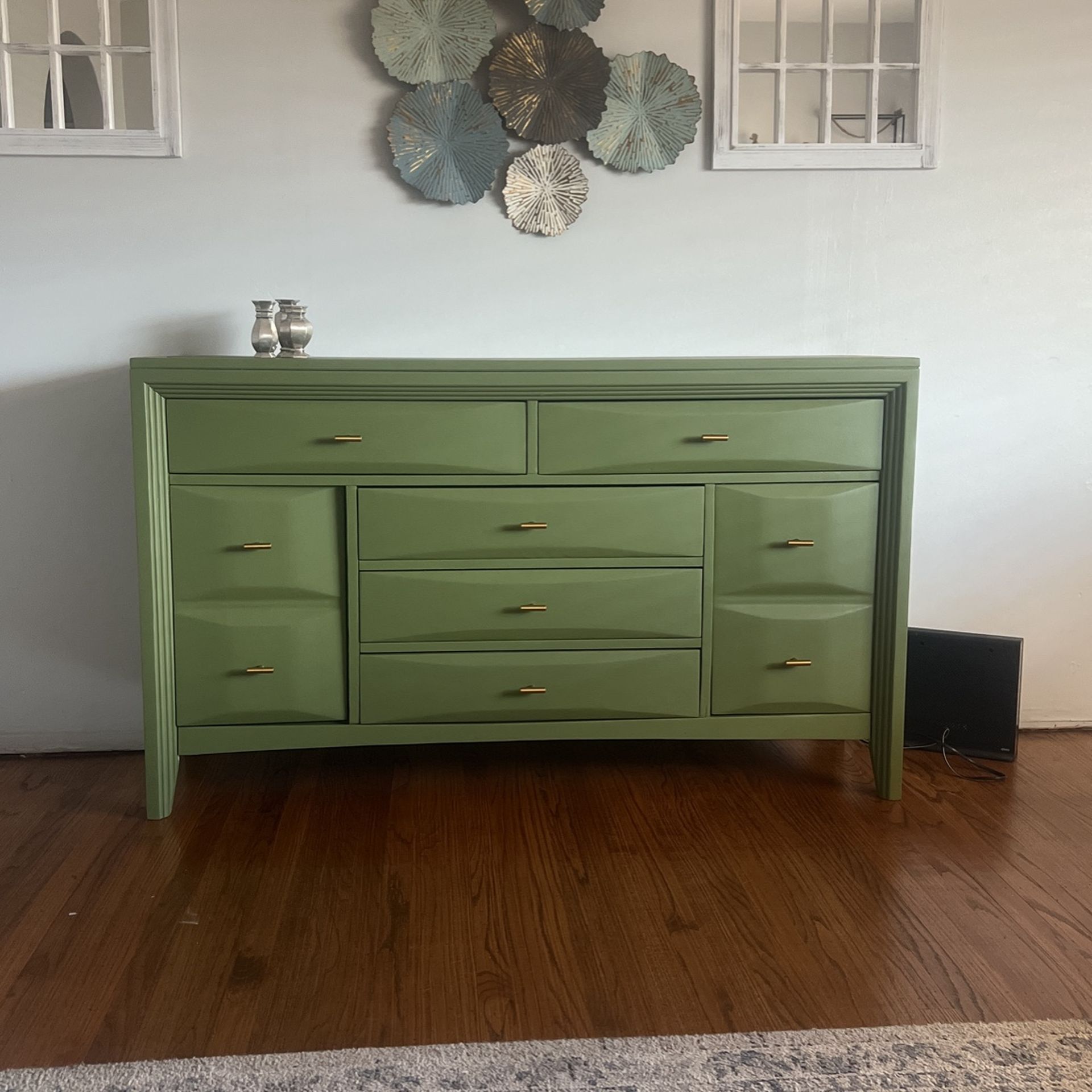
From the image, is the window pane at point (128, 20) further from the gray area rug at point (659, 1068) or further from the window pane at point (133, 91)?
the gray area rug at point (659, 1068)

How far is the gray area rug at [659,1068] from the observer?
4.53 feet

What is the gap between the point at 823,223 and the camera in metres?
2.63

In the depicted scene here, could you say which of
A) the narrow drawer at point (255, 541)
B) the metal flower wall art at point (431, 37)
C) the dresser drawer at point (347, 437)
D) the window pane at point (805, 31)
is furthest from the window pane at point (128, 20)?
the window pane at point (805, 31)


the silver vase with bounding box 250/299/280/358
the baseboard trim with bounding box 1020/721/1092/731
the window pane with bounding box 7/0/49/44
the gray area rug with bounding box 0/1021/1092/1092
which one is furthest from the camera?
the baseboard trim with bounding box 1020/721/1092/731

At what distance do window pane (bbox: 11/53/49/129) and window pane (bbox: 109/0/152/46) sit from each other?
7.5 inches

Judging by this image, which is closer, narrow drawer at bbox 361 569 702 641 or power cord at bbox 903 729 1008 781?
narrow drawer at bbox 361 569 702 641

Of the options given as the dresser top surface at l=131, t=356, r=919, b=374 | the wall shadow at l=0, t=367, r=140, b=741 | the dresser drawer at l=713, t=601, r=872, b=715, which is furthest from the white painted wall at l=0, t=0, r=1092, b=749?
the dresser drawer at l=713, t=601, r=872, b=715

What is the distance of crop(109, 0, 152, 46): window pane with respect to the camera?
8.04 feet

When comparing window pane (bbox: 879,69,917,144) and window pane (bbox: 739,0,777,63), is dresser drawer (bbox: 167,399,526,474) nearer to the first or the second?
window pane (bbox: 739,0,777,63)

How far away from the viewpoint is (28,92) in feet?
8.07

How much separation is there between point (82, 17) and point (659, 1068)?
97.6 inches

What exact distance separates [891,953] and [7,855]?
1.62 meters

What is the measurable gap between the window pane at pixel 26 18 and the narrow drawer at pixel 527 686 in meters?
1.64

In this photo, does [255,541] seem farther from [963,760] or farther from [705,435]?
[963,760]
